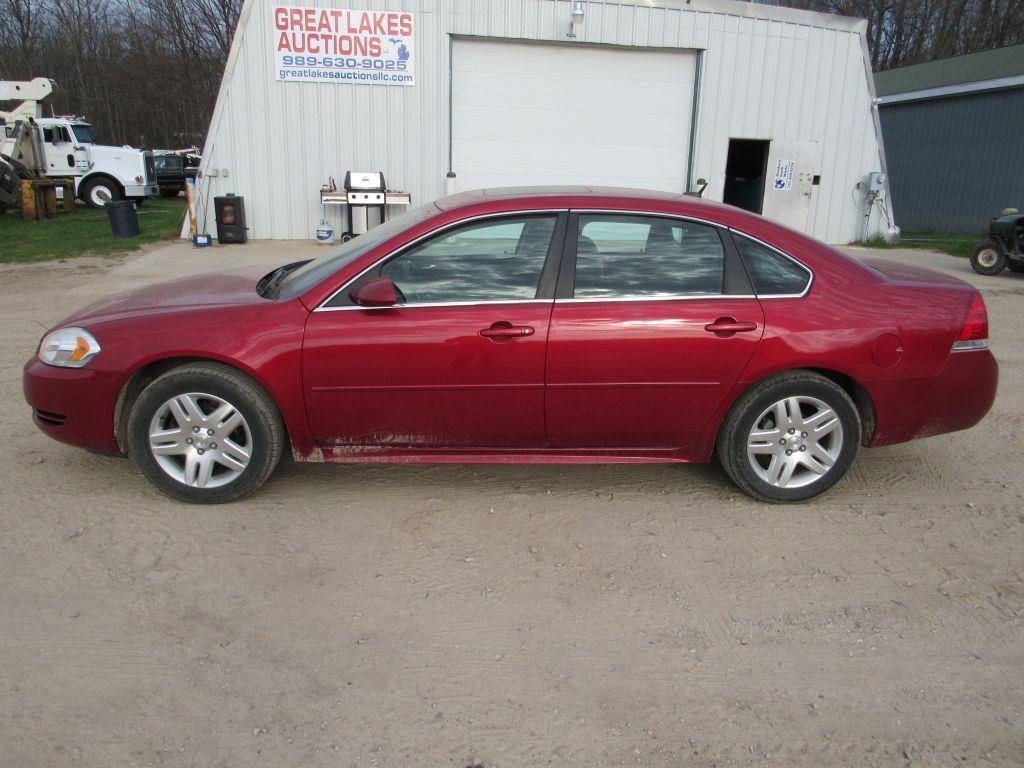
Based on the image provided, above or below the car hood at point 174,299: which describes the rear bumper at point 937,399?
below

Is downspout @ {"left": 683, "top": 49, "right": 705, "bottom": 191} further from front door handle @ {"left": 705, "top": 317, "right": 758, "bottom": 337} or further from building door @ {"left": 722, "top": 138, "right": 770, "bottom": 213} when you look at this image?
front door handle @ {"left": 705, "top": 317, "right": 758, "bottom": 337}

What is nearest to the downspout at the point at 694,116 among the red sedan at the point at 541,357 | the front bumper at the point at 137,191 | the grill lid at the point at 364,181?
the grill lid at the point at 364,181

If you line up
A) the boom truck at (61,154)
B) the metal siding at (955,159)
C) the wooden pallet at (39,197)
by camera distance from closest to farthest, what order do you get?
the wooden pallet at (39,197) < the metal siding at (955,159) < the boom truck at (61,154)

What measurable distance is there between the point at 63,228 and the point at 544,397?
1691cm

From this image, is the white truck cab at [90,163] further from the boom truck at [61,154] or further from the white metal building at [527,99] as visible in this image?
the white metal building at [527,99]

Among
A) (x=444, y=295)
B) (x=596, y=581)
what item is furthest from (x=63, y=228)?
(x=596, y=581)

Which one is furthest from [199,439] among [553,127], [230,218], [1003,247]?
[553,127]

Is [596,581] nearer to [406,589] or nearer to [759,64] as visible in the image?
[406,589]

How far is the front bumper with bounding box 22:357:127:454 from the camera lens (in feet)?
12.3

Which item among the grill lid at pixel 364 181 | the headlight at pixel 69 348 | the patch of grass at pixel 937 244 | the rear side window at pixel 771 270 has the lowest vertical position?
the patch of grass at pixel 937 244

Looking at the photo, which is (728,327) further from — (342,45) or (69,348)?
(342,45)

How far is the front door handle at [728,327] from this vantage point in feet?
12.3

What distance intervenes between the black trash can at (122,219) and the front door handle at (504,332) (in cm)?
1378

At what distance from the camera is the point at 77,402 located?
12.4 ft
